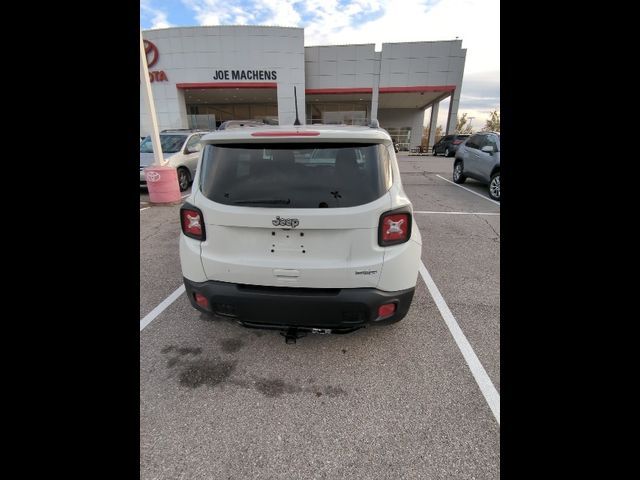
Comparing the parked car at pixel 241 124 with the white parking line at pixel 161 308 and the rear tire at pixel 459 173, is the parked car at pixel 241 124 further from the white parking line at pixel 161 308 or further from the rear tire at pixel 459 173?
the rear tire at pixel 459 173

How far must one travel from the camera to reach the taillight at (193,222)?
6.78ft

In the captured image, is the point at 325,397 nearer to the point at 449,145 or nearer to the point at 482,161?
the point at 482,161

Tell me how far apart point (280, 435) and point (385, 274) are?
1.20 meters

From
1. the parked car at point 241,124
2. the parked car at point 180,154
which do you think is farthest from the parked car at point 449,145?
the parked car at point 241,124

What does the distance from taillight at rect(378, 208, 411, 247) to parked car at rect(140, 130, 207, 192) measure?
863cm

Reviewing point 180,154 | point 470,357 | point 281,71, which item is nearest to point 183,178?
point 180,154

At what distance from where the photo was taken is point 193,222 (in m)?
2.10

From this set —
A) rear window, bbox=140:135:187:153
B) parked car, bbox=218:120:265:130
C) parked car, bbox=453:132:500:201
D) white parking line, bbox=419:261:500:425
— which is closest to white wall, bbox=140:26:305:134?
rear window, bbox=140:135:187:153

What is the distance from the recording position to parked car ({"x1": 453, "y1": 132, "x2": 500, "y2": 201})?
8.22 metres

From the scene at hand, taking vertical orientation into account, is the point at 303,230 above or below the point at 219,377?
above

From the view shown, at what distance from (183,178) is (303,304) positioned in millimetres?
8974
